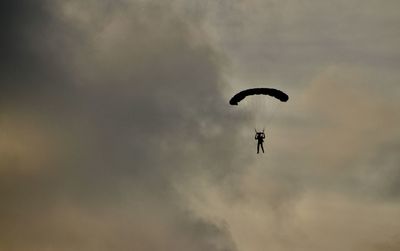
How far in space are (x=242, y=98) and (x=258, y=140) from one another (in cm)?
541

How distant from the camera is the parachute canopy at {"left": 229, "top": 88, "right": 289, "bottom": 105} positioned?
41631 mm

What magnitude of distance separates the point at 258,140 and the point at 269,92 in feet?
19.4

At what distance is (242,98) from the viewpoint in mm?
42594

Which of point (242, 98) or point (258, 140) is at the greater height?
point (242, 98)

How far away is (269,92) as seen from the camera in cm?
4231

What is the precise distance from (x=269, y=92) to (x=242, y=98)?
330 centimetres

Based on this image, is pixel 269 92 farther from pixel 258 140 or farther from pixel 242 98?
pixel 258 140

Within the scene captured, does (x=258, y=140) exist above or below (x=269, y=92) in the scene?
below

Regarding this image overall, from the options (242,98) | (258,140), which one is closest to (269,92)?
(242,98)

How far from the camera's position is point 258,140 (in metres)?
42.2

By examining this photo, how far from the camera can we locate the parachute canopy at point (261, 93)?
4163 cm

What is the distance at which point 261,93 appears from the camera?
41.6 meters
